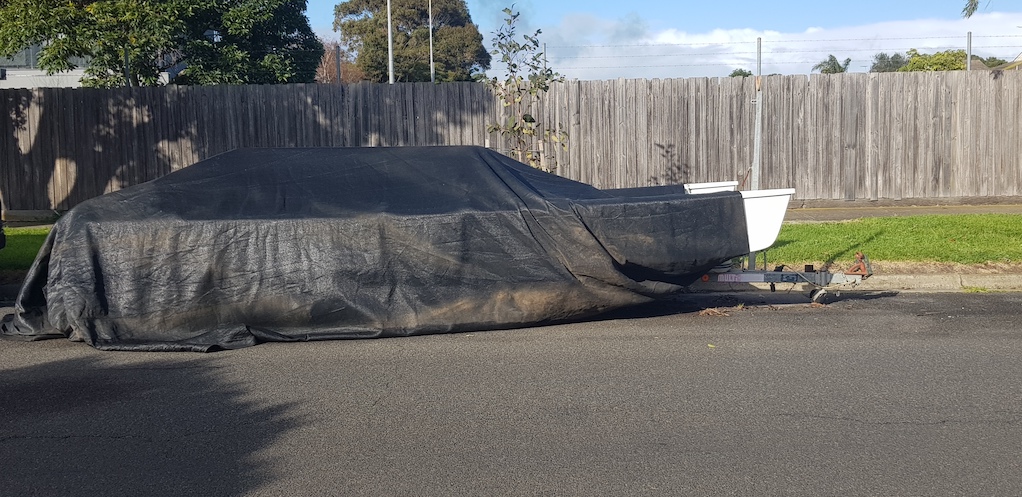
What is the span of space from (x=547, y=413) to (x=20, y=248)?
932 centimetres

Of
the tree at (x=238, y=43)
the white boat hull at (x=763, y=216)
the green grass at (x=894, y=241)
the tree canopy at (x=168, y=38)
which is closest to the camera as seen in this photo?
Result: the white boat hull at (x=763, y=216)

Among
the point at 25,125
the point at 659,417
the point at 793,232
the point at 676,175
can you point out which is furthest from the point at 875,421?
the point at 25,125

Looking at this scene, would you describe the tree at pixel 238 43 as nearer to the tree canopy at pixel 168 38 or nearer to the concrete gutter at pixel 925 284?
the tree canopy at pixel 168 38

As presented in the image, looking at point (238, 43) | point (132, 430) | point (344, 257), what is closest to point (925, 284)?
point (344, 257)

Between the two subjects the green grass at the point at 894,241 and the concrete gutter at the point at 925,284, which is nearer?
the concrete gutter at the point at 925,284

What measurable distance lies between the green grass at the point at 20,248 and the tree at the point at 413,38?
31.0m

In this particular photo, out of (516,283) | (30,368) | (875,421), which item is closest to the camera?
(875,421)

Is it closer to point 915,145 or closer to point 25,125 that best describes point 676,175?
point 915,145

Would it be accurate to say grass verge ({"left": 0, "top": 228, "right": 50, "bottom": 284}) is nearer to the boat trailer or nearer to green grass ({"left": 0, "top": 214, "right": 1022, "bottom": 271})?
green grass ({"left": 0, "top": 214, "right": 1022, "bottom": 271})

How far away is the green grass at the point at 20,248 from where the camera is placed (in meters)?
11.0

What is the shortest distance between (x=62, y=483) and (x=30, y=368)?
9.18 ft

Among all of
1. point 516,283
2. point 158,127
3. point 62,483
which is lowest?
point 62,483

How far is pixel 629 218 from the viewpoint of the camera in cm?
804

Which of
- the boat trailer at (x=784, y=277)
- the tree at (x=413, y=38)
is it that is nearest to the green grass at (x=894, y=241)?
the boat trailer at (x=784, y=277)
